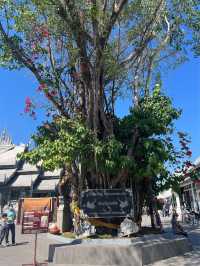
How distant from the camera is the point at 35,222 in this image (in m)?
10.1

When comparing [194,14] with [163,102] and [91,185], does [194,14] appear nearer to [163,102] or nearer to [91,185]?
[163,102]

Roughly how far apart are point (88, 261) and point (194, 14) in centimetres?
907

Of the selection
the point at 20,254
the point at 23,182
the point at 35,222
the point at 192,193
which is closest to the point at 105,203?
the point at 35,222

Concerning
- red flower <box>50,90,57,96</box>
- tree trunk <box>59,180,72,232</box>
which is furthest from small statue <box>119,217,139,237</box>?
red flower <box>50,90,57,96</box>

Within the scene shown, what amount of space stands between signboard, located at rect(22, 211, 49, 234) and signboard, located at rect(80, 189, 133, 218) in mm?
1723

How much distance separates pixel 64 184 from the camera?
14.2m

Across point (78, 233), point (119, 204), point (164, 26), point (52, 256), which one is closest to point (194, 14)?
point (164, 26)

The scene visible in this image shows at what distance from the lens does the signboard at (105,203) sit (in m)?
11.5

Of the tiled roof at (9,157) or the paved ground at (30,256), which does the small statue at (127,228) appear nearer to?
the paved ground at (30,256)

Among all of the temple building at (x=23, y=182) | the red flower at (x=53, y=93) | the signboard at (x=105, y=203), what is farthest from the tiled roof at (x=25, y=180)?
the signboard at (x=105, y=203)

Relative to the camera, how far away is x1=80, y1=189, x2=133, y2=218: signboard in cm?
1154

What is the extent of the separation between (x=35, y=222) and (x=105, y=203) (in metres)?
2.52

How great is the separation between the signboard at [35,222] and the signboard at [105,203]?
5.65 ft

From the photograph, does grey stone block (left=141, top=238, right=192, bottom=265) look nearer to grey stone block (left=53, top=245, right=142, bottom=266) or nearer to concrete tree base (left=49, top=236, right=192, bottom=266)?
concrete tree base (left=49, top=236, right=192, bottom=266)
